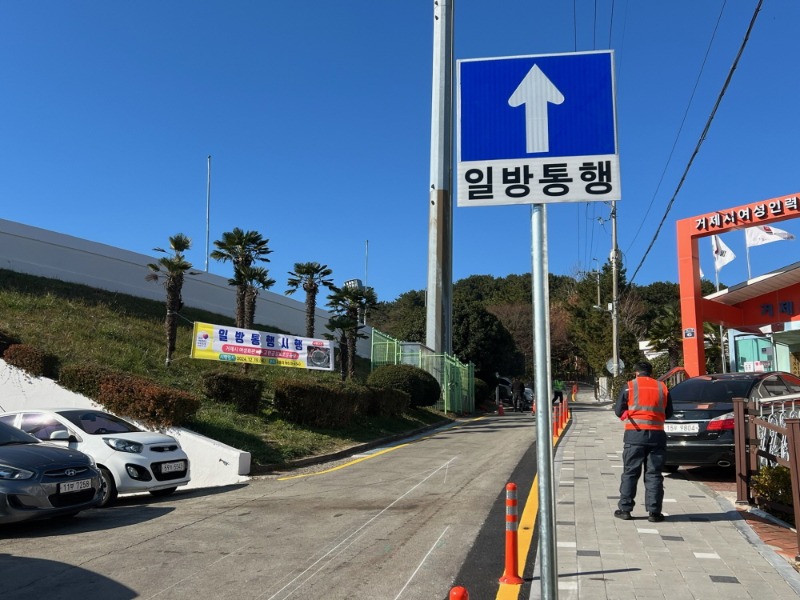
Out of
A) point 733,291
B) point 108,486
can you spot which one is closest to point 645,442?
point 108,486

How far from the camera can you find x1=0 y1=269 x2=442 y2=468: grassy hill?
14.4 m

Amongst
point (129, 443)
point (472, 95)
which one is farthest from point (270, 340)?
point (472, 95)

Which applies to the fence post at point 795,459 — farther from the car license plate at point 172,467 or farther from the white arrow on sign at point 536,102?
the car license plate at point 172,467

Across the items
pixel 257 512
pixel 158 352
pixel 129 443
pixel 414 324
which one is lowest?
pixel 257 512

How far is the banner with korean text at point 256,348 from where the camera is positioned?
1981cm

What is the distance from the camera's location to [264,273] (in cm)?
2609

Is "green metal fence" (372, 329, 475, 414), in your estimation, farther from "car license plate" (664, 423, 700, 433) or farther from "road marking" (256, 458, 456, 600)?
"road marking" (256, 458, 456, 600)

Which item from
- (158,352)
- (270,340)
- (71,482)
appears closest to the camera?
(71,482)

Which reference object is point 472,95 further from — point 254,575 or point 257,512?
point 257,512

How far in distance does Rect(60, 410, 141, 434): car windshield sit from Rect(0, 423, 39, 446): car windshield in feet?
4.75

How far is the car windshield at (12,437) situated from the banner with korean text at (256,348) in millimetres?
10688

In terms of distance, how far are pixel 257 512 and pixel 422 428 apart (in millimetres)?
14413

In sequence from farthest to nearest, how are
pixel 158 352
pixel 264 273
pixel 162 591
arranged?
pixel 264 273, pixel 158 352, pixel 162 591

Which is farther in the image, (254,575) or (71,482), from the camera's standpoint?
(71,482)
